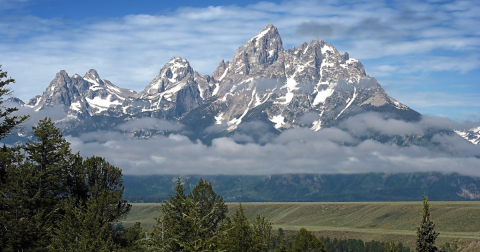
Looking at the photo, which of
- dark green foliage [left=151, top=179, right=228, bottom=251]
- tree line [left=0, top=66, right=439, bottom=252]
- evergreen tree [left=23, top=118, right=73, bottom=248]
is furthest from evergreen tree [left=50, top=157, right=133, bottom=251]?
dark green foliage [left=151, top=179, right=228, bottom=251]

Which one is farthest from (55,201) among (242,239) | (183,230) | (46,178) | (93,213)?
(242,239)

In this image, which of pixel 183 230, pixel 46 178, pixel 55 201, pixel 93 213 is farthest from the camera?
pixel 46 178

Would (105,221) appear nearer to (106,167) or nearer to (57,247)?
(57,247)

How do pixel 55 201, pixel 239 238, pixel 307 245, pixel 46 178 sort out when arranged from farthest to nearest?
pixel 307 245 → pixel 239 238 → pixel 46 178 → pixel 55 201

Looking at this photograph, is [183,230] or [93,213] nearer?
[183,230]

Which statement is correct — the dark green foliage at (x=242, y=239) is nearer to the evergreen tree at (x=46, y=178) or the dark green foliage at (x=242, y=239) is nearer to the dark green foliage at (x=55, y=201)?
the dark green foliage at (x=55, y=201)

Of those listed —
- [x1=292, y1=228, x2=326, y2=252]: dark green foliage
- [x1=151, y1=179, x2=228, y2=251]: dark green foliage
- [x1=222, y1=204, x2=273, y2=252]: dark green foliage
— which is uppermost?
[x1=151, y1=179, x2=228, y2=251]: dark green foliage

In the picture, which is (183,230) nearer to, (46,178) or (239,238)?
(46,178)

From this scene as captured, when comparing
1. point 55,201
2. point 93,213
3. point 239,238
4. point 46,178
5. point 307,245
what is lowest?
point 307,245

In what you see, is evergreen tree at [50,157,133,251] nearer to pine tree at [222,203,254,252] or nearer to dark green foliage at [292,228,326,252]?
pine tree at [222,203,254,252]

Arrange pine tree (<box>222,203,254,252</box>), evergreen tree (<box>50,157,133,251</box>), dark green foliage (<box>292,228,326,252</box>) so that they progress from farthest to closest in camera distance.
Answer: dark green foliage (<box>292,228,326,252</box>) → pine tree (<box>222,203,254,252</box>) → evergreen tree (<box>50,157,133,251</box>)

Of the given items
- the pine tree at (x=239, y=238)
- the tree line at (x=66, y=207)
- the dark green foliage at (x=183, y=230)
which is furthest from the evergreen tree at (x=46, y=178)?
the pine tree at (x=239, y=238)

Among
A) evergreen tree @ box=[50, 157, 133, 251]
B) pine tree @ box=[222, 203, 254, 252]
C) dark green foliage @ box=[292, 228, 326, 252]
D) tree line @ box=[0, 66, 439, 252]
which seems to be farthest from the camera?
dark green foliage @ box=[292, 228, 326, 252]

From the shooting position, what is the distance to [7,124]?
57.5 metres
